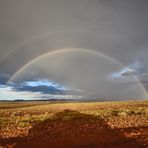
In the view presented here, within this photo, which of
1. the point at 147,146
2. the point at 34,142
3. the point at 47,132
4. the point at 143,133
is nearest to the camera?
the point at 147,146

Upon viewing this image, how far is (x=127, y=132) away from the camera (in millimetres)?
19297

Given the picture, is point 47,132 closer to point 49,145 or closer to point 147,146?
point 49,145

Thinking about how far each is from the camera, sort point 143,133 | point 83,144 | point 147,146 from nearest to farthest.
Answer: point 147,146 < point 83,144 < point 143,133

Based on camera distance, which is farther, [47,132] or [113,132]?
[47,132]

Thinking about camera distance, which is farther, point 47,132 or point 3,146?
point 47,132

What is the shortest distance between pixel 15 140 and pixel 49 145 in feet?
10.5

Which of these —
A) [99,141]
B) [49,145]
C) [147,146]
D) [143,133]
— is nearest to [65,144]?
[49,145]

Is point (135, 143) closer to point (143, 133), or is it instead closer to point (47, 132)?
point (143, 133)

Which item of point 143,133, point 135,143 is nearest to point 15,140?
point 135,143

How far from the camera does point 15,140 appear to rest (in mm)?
17656

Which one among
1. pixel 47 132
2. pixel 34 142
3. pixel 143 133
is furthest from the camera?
pixel 47 132

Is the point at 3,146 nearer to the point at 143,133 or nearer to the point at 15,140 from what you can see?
the point at 15,140

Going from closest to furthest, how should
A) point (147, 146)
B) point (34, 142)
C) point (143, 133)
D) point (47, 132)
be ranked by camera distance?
point (147, 146) → point (34, 142) → point (143, 133) → point (47, 132)

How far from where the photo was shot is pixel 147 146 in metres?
14.4
